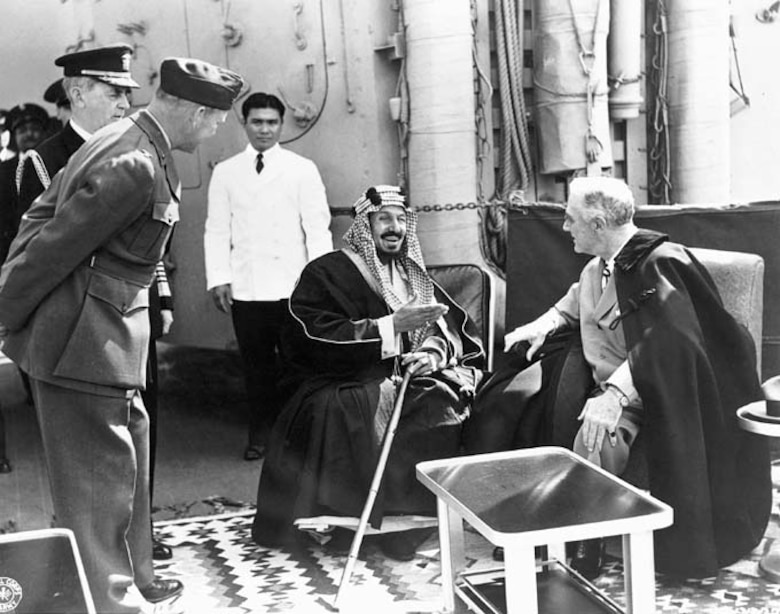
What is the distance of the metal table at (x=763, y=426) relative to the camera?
3.71 meters

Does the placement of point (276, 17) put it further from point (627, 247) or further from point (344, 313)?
point (627, 247)

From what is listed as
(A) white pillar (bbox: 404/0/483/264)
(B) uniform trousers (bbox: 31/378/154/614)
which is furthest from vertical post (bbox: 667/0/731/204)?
(B) uniform trousers (bbox: 31/378/154/614)

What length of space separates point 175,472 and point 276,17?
8.63 feet

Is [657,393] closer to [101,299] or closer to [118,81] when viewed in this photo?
[101,299]

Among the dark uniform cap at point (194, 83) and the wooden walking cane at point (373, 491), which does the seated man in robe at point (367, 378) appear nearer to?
the wooden walking cane at point (373, 491)

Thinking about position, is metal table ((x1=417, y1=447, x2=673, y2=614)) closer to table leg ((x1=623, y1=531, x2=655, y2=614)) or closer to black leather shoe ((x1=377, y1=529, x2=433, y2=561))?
table leg ((x1=623, y1=531, x2=655, y2=614))

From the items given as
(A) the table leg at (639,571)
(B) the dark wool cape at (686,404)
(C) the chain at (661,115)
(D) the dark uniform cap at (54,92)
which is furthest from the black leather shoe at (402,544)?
(D) the dark uniform cap at (54,92)

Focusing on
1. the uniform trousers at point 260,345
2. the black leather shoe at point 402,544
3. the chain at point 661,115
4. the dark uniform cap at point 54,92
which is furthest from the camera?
the dark uniform cap at point 54,92

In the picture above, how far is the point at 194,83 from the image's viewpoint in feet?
11.0

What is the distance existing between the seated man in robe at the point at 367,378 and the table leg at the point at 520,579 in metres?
1.48

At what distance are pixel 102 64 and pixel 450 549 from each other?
7.16 feet

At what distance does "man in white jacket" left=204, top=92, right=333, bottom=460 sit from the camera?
17.9ft

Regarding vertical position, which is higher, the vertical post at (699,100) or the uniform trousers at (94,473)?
the vertical post at (699,100)

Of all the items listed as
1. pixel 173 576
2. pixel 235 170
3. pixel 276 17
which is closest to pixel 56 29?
pixel 276 17
